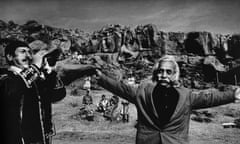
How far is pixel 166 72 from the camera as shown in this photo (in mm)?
1780

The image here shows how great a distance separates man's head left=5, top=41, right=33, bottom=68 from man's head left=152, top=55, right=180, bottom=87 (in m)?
0.91

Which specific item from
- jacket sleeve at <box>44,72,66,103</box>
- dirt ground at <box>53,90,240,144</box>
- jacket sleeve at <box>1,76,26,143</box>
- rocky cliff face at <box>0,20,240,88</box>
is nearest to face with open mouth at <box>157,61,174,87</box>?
jacket sleeve at <box>44,72,66,103</box>

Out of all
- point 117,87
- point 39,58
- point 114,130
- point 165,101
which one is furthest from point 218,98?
point 114,130

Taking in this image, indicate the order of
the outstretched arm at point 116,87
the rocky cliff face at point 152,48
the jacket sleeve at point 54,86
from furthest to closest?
the rocky cliff face at point 152,48 < the outstretched arm at point 116,87 < the jacket sleeve at point 54,86

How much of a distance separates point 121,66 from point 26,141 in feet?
52.5

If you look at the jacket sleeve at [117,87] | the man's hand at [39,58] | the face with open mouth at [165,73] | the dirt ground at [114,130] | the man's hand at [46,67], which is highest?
the man's hand at [39,58]

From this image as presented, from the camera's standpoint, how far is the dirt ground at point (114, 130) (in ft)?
17.1

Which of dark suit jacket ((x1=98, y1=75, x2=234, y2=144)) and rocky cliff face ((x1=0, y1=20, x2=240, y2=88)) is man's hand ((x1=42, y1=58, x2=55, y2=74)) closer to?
dark suit jacket ((x1=98, y1=75, x2=234, y2=144))

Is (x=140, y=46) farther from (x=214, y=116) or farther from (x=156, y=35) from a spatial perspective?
(x=214, y=116)

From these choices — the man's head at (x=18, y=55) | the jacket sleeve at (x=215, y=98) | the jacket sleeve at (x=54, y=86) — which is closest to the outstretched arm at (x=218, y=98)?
the jacket sleeve at (x=215, y=98)

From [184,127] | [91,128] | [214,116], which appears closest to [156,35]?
[214,116]

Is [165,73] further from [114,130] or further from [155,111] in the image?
[114,130]

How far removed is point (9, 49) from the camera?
5.35ft

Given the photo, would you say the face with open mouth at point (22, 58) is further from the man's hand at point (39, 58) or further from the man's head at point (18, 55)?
the man's hand at point (39, 58)
